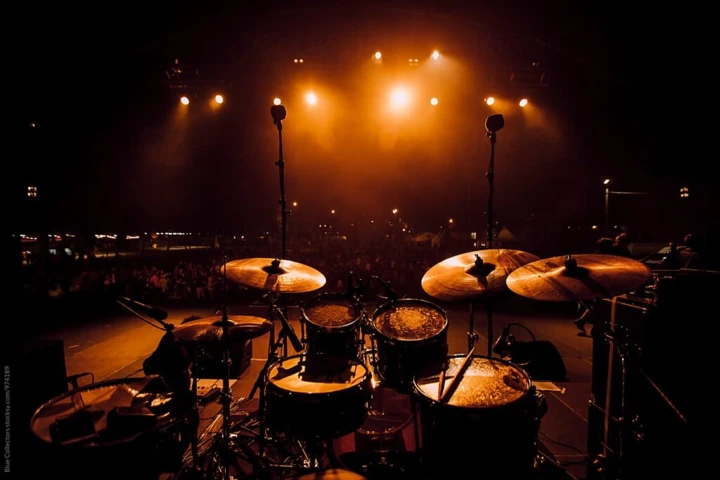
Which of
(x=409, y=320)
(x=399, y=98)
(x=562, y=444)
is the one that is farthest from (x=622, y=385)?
(x=399, y=98)

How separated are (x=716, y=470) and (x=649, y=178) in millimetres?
17211

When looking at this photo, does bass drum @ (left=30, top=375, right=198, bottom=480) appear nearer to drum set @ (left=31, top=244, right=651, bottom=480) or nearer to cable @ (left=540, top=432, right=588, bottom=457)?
drum set @ (left=31, top=244, right=651, bottom=480)

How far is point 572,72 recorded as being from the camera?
27.4 feet

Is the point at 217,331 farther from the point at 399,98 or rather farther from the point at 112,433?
the point at 399,98

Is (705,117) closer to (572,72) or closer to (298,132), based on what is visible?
(572,72)

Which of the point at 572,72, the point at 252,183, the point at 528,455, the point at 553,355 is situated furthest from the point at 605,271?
the point at 252,183

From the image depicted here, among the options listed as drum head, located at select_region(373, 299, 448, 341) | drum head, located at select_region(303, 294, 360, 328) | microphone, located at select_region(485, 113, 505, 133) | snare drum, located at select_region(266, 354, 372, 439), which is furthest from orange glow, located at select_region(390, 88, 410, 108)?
snare drum, located at select_region(266, 354, 372, 439)

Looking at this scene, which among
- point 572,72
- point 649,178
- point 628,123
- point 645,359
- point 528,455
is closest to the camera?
point 528,455

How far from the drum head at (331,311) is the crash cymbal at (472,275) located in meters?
0.82

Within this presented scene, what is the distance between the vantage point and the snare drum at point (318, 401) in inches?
87.9

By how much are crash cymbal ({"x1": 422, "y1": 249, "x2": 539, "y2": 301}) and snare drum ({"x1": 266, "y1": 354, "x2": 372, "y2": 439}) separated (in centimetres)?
94

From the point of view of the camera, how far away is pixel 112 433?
1.82 metres

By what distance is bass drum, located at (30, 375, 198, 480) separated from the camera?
1.72m

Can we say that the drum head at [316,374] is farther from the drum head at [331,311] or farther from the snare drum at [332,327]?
the drum head at [331,311]
